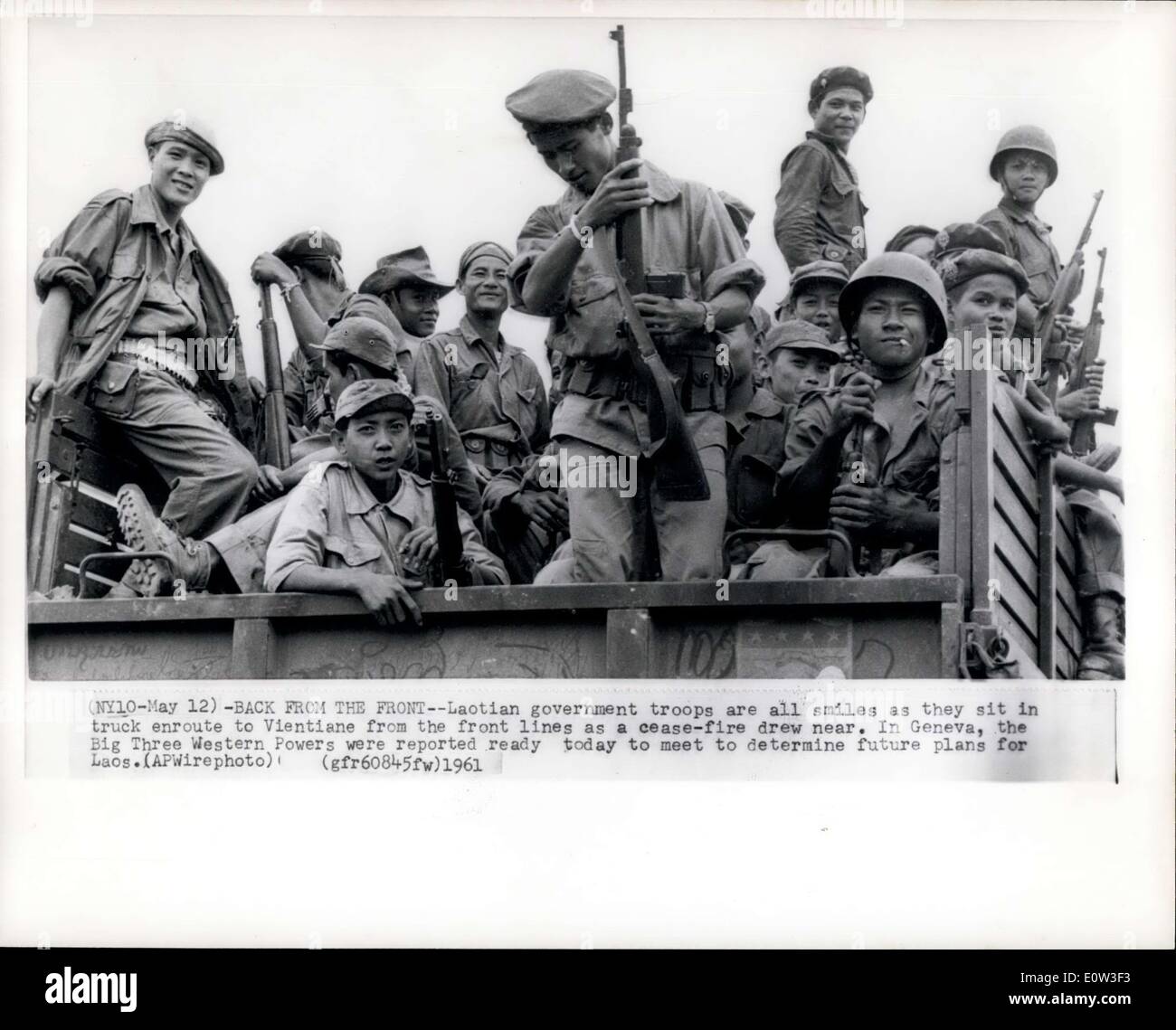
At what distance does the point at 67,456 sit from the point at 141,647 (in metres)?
1.20

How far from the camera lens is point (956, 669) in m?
12.6

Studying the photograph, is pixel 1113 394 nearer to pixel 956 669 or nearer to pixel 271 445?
pixel 956 669

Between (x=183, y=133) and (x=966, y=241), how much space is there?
4040 mm

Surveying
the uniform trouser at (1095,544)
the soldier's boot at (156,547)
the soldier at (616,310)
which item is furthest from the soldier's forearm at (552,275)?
the uniform trouser at (1095,544)

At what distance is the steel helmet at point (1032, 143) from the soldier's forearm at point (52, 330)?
479 centimetres

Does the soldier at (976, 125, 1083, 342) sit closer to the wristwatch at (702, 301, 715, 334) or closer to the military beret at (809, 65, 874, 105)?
the military beret at (809, 65, 874, 105)

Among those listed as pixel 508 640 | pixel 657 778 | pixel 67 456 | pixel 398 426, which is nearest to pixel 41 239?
pixel 67 456

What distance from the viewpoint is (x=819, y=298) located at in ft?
46.4

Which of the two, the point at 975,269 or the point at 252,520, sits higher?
the point at 975,269

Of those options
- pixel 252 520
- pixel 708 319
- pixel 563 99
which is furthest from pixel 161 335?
pixel 708 319

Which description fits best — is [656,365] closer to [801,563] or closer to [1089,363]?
[801,563]

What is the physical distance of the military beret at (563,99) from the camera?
13.7 metres
